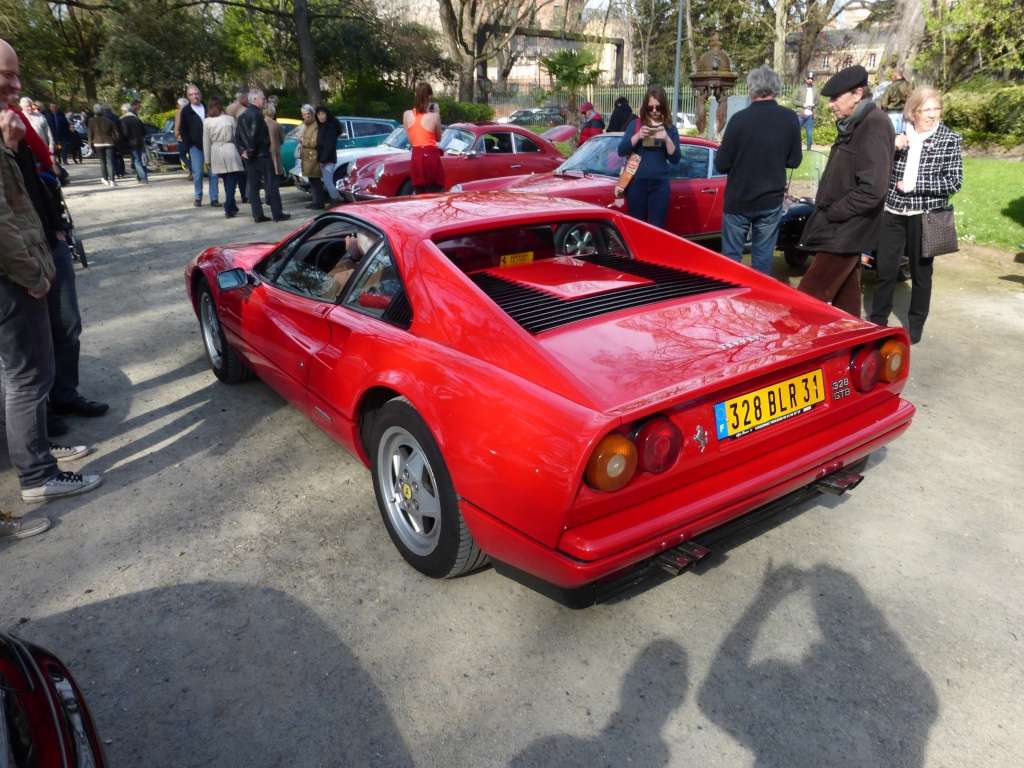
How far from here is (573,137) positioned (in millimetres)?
17406

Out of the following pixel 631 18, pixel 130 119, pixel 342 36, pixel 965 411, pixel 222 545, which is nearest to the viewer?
pixel 222 545

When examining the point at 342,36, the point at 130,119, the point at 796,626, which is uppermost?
the point at 342,36

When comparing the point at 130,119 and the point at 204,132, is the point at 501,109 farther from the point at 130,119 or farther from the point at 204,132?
the point at 204,132

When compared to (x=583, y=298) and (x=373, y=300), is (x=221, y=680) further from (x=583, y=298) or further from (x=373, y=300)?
(x=583, y=298)

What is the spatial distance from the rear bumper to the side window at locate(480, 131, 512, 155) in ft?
30.6

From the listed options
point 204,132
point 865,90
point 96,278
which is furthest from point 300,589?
point 204,132

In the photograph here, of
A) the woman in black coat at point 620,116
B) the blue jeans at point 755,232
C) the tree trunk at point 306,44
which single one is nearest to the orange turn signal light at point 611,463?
the blue jeans at point 755,232

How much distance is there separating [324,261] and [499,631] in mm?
2074

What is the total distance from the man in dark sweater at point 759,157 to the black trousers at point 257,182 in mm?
7415

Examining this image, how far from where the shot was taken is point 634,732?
2.09 meters

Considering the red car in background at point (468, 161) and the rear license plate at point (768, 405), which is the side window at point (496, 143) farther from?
the rear license plate at point (768, 405)

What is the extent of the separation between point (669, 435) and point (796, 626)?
958 millimetres

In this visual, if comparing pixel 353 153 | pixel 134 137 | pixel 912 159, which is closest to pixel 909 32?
pixel 353 153

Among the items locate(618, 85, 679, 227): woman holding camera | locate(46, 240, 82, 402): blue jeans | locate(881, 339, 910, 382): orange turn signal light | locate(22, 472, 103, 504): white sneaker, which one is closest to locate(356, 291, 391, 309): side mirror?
locate(22, 472, 103, 504): white sneaker
